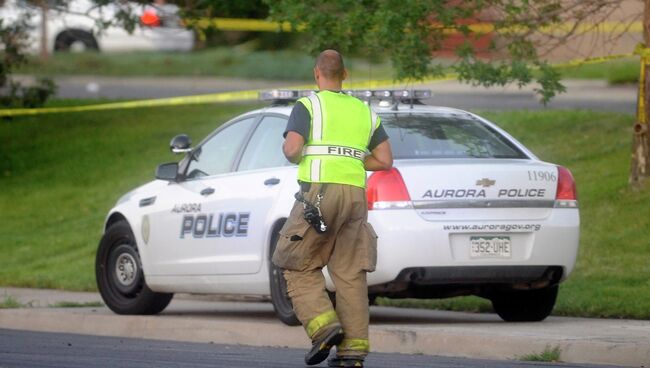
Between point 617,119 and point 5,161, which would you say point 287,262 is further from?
point 5,161

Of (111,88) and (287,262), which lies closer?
(287,262)

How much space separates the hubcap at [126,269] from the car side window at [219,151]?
0.83m

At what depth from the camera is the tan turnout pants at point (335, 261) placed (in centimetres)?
734

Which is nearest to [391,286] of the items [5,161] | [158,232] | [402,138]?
[402,138]

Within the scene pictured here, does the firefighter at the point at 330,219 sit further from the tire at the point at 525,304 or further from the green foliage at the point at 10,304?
the green foliage at the point at 10,304

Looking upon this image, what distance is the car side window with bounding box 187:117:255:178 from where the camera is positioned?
1034 cm

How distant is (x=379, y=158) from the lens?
7.61m

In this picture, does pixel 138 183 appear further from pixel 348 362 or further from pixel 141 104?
pixel 348 362

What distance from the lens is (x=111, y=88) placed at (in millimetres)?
27656

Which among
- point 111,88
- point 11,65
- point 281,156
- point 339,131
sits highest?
point 339,131

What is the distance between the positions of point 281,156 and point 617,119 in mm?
7312

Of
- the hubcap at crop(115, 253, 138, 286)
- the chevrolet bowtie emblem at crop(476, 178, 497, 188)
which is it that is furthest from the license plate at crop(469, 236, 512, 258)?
the hubcap at crop(115, 253, 138, 286)

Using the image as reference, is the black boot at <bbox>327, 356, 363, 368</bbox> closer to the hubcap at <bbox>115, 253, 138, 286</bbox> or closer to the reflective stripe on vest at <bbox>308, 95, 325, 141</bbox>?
the reflective stripe on vest at <bbox>308, 95, 325, 141</bbox>

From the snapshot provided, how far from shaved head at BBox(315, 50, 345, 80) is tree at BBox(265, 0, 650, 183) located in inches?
177
